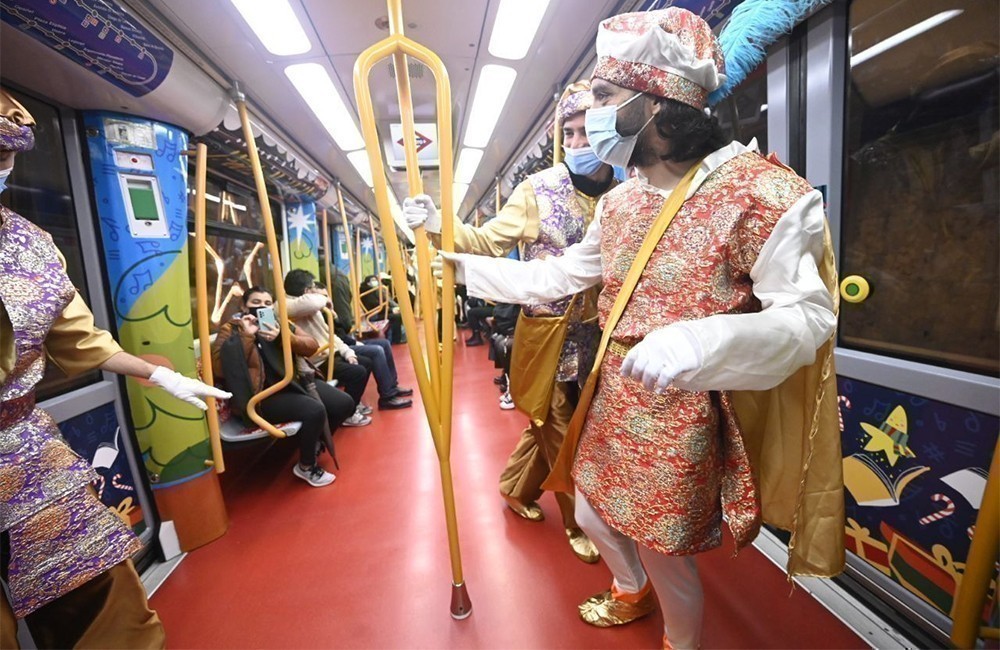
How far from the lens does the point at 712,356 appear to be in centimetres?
68

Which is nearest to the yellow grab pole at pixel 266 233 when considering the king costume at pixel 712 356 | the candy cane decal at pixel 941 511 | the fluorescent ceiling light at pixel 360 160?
the king costume at pixel 712 356

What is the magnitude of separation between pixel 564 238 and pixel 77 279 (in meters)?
1.95

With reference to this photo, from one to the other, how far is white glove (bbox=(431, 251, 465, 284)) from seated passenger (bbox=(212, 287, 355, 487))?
156cm

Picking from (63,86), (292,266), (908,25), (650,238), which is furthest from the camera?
(292,266)

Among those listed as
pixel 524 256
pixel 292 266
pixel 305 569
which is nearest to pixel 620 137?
pixel 524 256

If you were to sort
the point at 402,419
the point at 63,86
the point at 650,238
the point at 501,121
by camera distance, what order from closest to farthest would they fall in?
the point at 650,238
the point at 63,86
the point at 501,121
the point at 402,419

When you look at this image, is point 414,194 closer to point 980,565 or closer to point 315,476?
point 980,565

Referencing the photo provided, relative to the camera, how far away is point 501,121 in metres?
2.90

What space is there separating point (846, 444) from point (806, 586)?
54 cm

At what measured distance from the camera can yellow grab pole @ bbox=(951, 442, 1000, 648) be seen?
735 mm

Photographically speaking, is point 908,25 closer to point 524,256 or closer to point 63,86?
point 524,256

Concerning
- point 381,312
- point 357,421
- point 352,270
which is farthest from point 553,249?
point 381,312

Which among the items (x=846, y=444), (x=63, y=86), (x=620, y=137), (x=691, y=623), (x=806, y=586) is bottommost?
(x=806, y=586)

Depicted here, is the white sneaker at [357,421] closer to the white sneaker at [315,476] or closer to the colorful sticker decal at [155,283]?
the white sneaker at [315,476]
